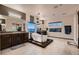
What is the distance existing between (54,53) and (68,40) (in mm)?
582

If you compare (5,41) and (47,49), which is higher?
(5,41)

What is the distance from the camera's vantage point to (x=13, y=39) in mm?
2980

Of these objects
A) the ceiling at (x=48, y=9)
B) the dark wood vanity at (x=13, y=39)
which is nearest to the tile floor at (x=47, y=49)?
the dark wood vanity at (x=13, y=39)

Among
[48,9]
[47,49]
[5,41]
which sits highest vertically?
[48,9]

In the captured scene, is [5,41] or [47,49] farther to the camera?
[5,41]

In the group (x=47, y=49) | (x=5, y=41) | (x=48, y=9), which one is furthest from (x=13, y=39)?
(x=48, y=9)

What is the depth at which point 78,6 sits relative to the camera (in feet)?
8.31

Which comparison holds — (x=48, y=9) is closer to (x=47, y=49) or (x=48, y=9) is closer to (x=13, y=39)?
(x=47, y=49)

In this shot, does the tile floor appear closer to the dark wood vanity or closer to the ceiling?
the dark wood vanity

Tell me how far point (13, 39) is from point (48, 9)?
1.51 m

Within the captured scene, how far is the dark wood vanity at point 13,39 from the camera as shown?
2.83 metres

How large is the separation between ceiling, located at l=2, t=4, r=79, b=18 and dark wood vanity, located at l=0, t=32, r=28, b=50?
770 mm

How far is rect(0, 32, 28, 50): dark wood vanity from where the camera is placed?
2828mm

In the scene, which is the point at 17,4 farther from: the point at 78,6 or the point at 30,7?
the point at 78,6
